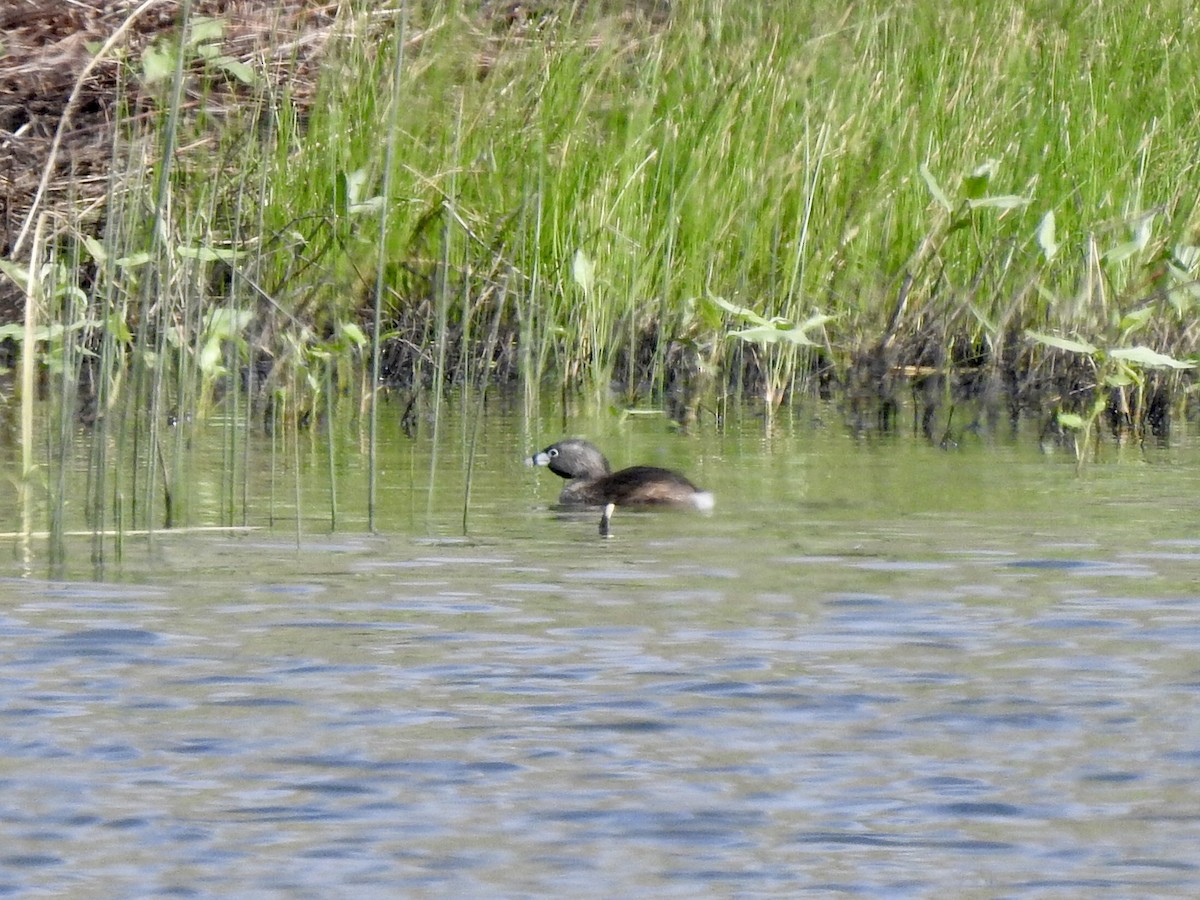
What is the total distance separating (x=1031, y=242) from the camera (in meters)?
10.7

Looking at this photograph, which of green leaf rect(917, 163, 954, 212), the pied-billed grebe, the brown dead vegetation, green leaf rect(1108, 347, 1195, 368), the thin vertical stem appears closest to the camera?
the thin vertical stem

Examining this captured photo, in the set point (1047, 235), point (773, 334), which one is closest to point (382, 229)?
point (773, 334)

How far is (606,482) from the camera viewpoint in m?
8.32

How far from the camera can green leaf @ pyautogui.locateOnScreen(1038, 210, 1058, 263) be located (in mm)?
9938

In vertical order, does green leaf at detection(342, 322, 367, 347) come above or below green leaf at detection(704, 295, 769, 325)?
below

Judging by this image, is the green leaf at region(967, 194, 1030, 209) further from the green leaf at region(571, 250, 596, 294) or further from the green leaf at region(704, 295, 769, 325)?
the green leaf at region(571, 250, 596, 294)

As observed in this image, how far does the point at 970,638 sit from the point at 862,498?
8.01ft

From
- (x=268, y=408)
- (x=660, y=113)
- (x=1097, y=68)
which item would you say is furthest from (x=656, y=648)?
(x=1097, y=68)

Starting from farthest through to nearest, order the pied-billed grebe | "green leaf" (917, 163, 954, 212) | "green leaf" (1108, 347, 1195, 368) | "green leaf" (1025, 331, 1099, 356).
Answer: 1. "green leaf" (917, 163, 954, 212)
2. "green leaf" (1108, 347, 1195, 368)
3. "green leaf" (1025, 331, 1099, 356)
4. the pied-billed grebe

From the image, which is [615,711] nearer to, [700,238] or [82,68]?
[700,238]

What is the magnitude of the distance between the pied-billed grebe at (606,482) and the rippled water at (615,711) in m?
0.55

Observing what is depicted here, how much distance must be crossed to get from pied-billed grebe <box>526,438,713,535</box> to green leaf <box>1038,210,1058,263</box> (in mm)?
2280

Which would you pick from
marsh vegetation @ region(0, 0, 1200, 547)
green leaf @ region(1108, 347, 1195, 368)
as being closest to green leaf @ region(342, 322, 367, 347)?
marsh vegetation @ region(0, 0, 1200, 547)

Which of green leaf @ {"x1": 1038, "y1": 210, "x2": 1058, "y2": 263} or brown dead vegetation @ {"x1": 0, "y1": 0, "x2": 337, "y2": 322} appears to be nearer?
green leaf @ {"x1": 1038, "y1": 210, "x2": 1058, "y2": 263}
